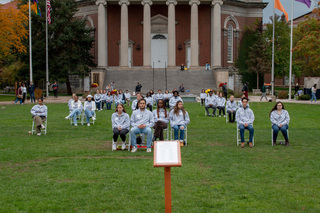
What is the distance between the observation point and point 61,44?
151ft

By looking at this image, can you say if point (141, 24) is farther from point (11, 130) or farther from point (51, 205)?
point (51, 205)

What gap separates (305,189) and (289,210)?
4.46 ft

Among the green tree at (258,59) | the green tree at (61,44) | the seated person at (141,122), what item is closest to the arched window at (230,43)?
the green tree at (258,59)

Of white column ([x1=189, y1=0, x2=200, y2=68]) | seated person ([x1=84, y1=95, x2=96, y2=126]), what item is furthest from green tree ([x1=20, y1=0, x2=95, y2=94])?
seated person ([x1=84, y1=95, x2=96, y2=126])

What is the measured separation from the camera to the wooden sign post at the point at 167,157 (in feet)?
19.0

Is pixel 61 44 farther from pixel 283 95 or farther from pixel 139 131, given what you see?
pixel 139 131

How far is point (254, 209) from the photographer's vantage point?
6.75 m

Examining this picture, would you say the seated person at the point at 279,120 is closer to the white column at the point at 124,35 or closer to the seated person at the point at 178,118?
the seated person at the point at 178,118

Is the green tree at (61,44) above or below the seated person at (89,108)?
above

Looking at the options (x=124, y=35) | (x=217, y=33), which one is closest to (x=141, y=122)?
(x=124, y=35)

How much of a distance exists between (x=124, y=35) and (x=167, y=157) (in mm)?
43830

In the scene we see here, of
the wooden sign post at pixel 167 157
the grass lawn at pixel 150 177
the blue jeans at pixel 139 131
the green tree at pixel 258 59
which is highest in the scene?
the green tree at pixel 258 59

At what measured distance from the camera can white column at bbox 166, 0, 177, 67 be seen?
48344 mm

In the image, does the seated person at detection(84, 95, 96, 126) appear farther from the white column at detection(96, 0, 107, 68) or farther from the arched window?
the arched window
